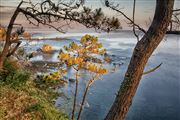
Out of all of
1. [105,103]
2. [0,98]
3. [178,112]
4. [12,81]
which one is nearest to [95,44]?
[12,81]

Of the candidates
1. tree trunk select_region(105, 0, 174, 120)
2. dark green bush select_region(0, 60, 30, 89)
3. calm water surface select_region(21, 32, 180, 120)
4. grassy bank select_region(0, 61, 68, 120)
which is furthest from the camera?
calm water surface select_region(21, 32, 180, 120)

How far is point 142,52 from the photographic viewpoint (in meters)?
7.09

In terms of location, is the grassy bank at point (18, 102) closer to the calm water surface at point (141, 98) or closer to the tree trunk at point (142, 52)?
the tree trunk at point (142, 52)

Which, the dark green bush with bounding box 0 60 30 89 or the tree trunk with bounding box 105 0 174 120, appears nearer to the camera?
the tree trunk with bounding box 105 0 174 120

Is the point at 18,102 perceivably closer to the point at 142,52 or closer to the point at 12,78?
the point at 12,78

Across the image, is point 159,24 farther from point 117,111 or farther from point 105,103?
point 105,103

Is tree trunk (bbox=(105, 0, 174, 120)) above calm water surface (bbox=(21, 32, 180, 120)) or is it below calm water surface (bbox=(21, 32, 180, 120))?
above

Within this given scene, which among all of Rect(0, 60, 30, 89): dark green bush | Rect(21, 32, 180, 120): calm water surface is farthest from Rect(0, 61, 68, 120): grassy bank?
Rect(21, 32, 180, 120): calm water surface

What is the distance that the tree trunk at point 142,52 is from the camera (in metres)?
6.64

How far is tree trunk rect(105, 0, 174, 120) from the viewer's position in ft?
21.8

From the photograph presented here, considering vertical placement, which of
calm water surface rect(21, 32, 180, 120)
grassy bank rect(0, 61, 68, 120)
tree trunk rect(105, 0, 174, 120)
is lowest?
calm water surface rect(21, 32, 180, 120)

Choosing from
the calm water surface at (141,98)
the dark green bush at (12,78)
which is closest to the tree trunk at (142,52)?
the dark green bush at (12,78)

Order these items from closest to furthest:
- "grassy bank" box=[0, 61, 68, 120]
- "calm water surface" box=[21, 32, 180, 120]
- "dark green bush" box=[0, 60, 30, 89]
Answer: "grassy bank" box=[0, 61, 68, 120]
"dark green bush" box=[0, 60, 30, 89]
"calm water surface" box=[21, 32, 180, 120]

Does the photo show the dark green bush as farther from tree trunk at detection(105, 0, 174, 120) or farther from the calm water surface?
the calm water surface
